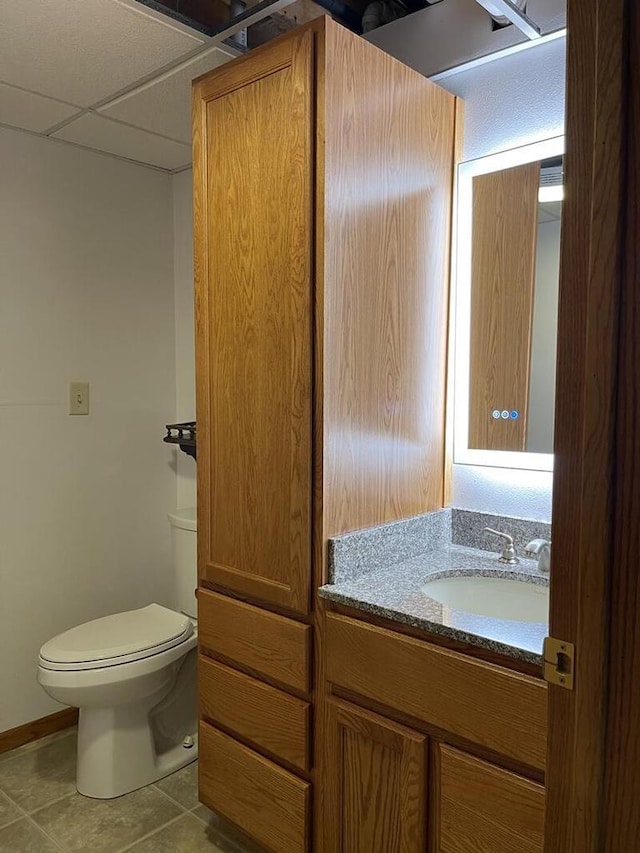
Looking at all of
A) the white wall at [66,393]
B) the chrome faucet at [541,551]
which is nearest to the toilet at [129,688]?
the white wall at [66,393]

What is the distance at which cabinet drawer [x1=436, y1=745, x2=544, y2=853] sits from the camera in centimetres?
120

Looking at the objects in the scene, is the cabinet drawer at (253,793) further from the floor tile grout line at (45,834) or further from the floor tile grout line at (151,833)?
the floor tile grout line at (45,834)

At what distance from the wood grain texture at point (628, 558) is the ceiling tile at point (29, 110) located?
6.56 ft

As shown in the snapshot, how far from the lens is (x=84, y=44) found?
1729 mm

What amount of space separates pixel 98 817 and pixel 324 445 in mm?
1412

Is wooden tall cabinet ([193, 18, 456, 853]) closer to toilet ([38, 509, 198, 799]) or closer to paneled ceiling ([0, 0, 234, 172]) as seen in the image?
paneled ceiling ([0, 0, 234, 172])

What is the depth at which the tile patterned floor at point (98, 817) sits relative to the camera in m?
1.88

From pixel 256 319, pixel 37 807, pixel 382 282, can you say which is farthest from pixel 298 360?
pixel 37 807

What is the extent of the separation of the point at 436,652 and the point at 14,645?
5.66 feet

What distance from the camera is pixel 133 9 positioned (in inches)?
62.6

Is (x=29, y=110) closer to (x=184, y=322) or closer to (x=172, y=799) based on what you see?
(x=184, y=322)

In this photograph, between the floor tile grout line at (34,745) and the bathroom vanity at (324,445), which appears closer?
the bathroom vanity at (324,445)

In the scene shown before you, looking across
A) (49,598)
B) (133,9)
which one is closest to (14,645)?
(49,598)

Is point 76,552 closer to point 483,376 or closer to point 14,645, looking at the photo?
point 14,645
